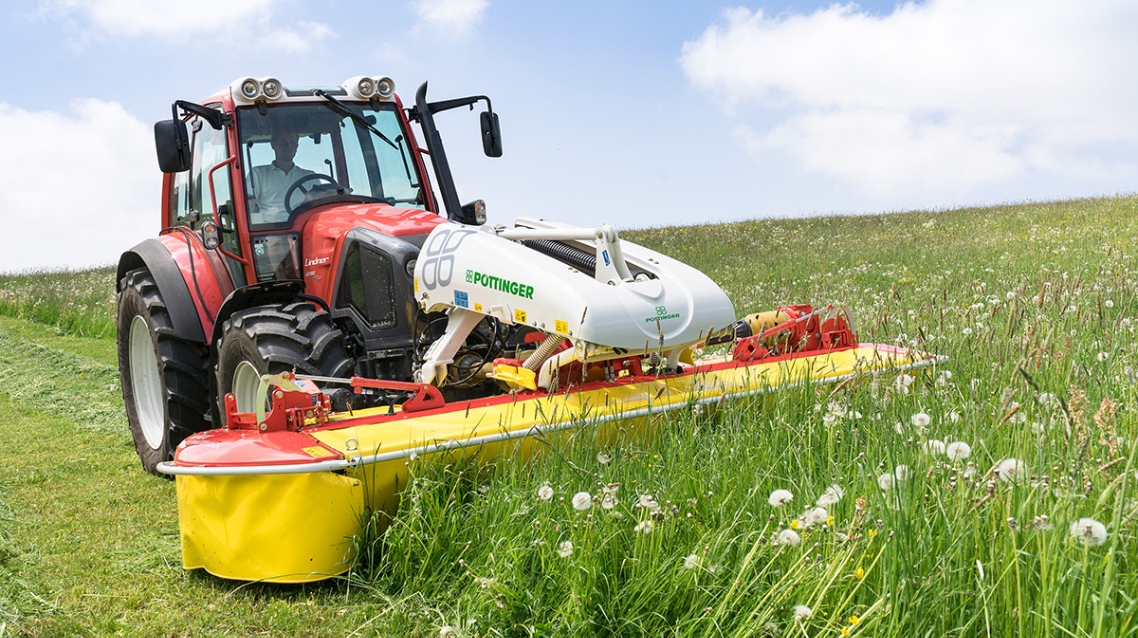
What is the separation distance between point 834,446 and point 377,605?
1942mm

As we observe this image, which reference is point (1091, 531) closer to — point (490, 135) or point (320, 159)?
point (490, 135)

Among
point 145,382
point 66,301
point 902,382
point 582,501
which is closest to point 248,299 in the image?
point 145,382

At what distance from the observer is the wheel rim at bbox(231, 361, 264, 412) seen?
18.4ft

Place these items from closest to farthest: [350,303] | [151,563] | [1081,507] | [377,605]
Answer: [1081,507] < [377,605] < [151,563] < [350,303]

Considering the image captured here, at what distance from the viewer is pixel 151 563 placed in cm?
484

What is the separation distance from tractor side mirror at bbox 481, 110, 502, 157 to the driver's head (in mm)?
1152

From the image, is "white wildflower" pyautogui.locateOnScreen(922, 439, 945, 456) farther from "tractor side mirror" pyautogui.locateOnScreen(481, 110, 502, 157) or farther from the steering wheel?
the steering wheel

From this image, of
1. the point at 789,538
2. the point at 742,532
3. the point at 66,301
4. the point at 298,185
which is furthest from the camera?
the point at 66,301

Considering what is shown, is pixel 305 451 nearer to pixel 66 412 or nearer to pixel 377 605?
pixel 377 605

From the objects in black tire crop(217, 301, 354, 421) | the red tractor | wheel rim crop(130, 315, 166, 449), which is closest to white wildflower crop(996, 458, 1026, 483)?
the red tractor

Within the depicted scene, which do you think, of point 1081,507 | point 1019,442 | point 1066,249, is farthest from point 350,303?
point 1066,249

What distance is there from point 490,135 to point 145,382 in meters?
3.12

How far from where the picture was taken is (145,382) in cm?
750

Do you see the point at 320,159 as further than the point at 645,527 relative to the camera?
Yes
